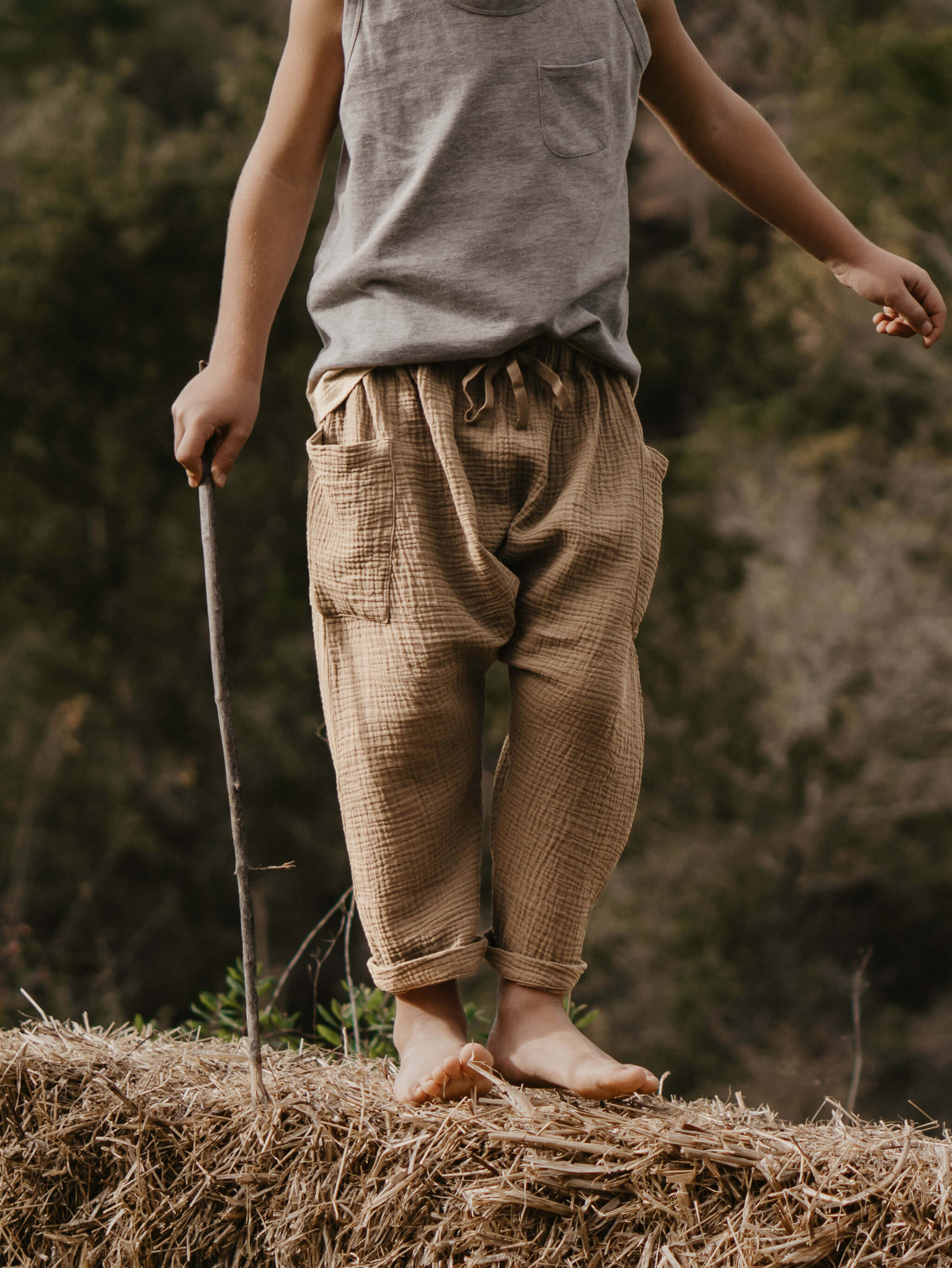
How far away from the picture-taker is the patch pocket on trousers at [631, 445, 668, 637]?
112 cm

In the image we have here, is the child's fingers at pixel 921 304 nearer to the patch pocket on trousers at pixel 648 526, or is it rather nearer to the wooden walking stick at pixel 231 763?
the patch pocket on trousers at pixel 648 526

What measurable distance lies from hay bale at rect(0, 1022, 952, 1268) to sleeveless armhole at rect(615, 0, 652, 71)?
0.87 m

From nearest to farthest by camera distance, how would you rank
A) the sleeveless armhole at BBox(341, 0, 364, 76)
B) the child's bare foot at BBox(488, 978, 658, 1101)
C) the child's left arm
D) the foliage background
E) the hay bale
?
the hay bale < the child's bare foot at BBox(488, 978, 658, 1101) < the sleeveless armhole at BBox(341, 0, 364, 76) < the child's left arm < the foliage background

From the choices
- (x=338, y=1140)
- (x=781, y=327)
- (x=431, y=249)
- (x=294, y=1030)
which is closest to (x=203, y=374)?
(x=431, y=249)

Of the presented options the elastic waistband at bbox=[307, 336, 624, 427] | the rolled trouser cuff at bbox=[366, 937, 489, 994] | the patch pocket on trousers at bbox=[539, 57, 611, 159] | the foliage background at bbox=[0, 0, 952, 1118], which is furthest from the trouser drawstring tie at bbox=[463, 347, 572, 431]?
the foliage background at bbox=[0, 0, 952, 1118]

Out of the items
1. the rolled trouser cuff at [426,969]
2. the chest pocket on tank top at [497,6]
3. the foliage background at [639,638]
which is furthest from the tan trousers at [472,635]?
the foliage background at [639,638]

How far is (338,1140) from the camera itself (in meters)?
0.96

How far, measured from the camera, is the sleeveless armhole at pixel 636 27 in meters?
1.13

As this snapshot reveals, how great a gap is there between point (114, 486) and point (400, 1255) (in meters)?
6.00

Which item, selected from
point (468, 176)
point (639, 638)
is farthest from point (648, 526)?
point (639, 638)

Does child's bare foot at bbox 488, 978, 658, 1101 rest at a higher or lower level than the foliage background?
higher

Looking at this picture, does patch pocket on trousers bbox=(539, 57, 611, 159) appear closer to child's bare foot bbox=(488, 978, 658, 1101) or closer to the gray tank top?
the gray tank top

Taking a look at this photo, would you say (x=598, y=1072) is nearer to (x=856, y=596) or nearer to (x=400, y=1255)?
(x=400, y=1255)

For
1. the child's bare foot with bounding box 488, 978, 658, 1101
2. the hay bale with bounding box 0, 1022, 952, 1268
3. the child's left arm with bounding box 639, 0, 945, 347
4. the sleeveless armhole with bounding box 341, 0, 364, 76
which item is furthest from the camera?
the child's left arm with bounding box 639, 0, 945, 347
